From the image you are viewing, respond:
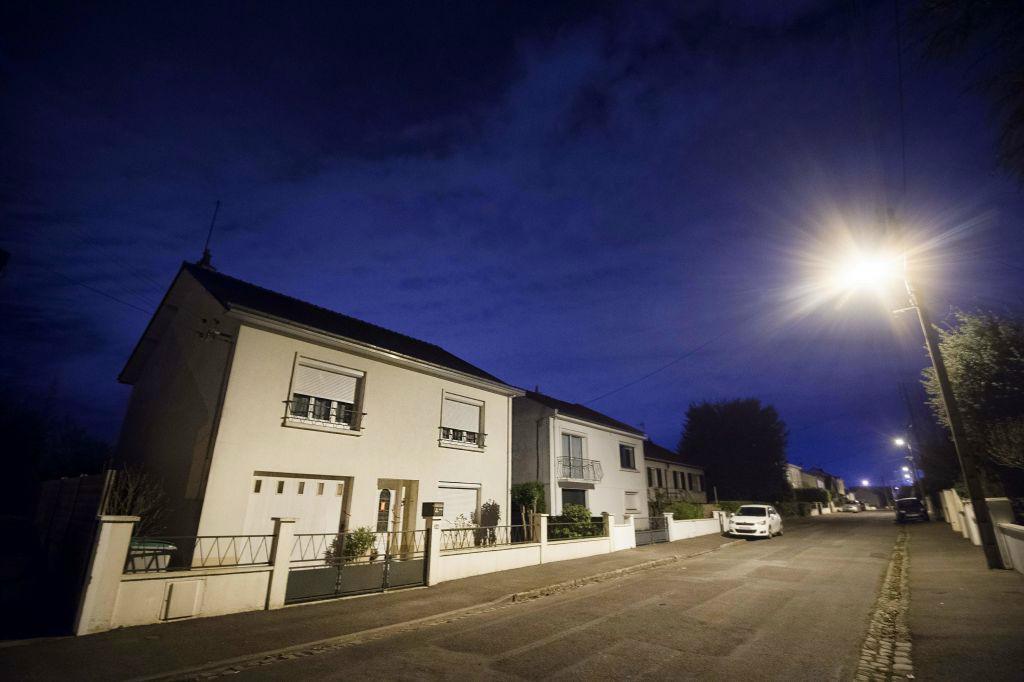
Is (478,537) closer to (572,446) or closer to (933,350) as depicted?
(572,446)

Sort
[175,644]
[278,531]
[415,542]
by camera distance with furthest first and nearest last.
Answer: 1. [415,542]
2. [278,531]
3. [175,644]

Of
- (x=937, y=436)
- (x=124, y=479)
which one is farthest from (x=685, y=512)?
(x=124, y=479)

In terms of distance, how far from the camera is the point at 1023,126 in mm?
5320

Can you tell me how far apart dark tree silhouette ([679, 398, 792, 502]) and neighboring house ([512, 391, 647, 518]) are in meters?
20.5

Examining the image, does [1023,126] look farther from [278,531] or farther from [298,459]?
[298,459]

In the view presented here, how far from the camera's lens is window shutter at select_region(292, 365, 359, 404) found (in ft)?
40.1

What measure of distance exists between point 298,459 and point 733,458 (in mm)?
42160

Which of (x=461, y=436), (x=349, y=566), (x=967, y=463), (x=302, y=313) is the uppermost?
(x=302, y=313)

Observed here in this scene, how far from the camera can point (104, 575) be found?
650 centimetres

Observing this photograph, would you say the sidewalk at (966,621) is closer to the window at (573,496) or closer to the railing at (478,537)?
the railing at (478,537)

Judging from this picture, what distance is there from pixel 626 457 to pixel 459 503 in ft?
48.1

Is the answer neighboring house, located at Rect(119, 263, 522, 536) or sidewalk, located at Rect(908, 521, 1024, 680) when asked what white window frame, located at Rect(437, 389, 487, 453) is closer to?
neighboring house, located at Rect(119, 263, 522, 536)

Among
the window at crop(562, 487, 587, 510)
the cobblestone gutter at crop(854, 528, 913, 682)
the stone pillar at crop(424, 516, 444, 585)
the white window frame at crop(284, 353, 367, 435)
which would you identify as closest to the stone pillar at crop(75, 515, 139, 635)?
the white window frame at crop(284, 353, 367, 435)

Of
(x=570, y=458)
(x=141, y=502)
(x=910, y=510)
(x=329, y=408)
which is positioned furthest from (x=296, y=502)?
(x=910, y=510)
